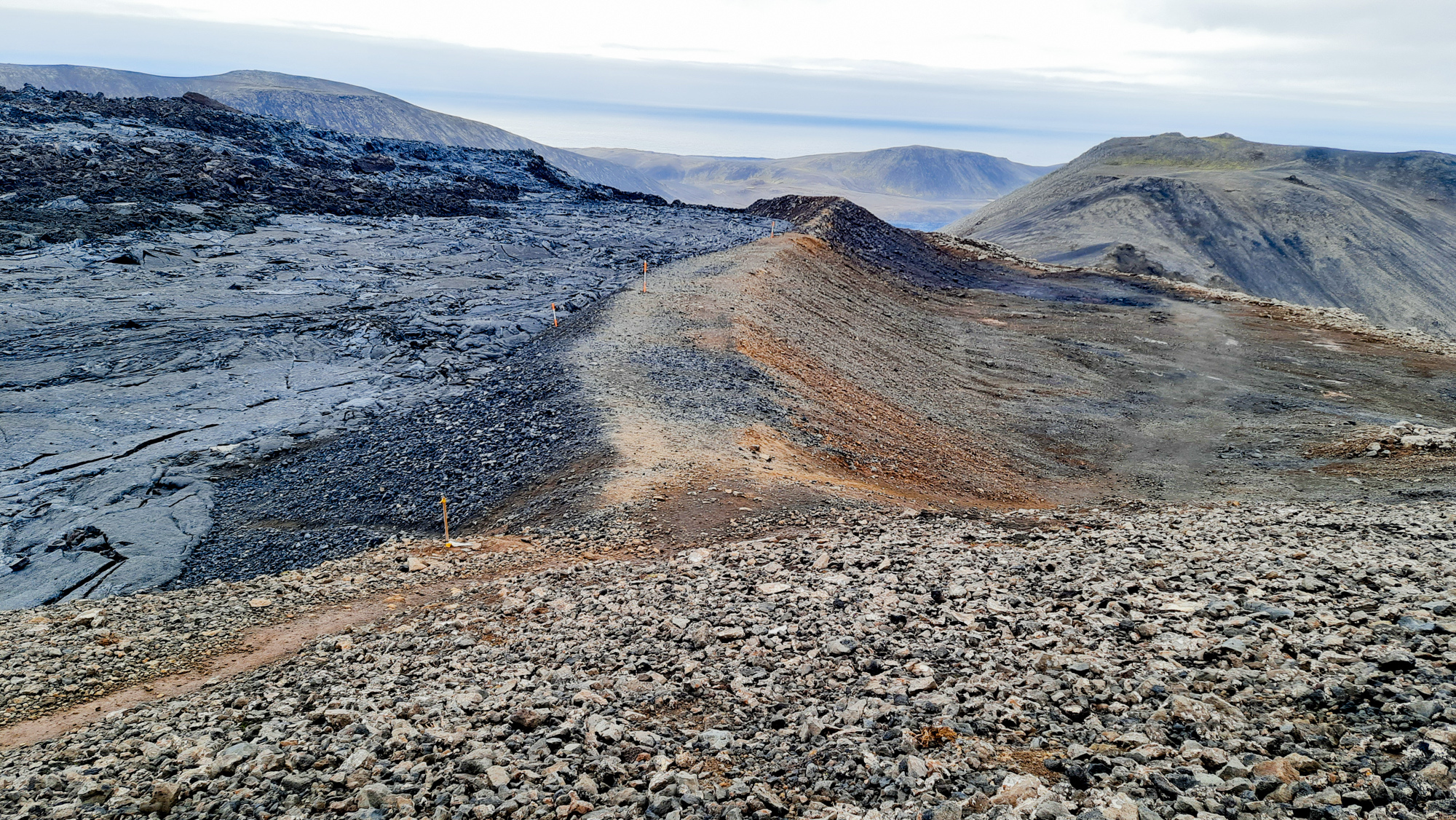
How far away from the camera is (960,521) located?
9680 millimetres

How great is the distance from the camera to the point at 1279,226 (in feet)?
222

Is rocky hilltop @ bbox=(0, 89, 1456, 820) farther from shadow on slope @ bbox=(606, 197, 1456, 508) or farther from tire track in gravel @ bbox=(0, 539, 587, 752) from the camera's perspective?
shadow on slope @ bbox=(606, 197, 1456, 508)

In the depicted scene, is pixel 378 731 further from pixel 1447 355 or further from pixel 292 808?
pixel 1447 355

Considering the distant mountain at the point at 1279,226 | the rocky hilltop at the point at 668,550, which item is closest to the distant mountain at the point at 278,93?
the distant mountain at the point at 1279,226

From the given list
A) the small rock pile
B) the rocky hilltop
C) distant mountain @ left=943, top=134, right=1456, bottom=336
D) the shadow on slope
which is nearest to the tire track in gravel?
the rocky hilltop

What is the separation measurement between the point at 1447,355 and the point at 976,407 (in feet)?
63.9

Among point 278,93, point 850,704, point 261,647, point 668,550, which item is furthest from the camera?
point 278,93

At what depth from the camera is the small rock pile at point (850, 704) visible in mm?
4102

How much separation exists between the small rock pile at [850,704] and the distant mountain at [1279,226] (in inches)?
2018

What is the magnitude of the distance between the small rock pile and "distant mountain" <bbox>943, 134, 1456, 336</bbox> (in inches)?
2018

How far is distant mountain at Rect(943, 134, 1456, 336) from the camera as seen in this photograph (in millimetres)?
60406

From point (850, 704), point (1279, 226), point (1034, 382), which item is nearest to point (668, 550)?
point (850, 704)

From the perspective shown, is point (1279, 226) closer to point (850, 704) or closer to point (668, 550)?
point (668, 550)

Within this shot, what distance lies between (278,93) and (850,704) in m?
142
